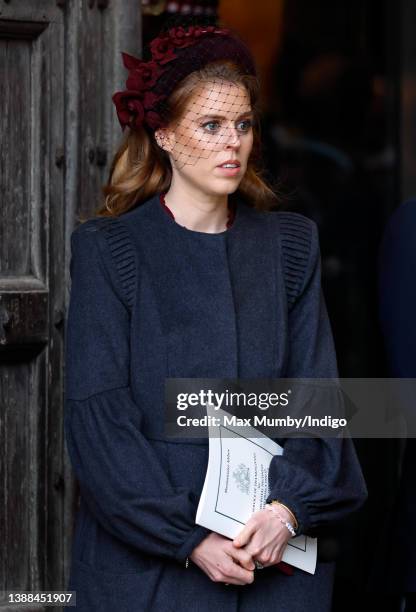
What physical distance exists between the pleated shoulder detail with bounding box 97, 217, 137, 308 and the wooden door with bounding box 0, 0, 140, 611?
43 cm

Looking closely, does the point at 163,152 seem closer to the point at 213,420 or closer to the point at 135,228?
the point at 135,228

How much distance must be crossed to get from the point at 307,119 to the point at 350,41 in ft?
1.56

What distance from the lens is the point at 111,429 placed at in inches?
99.1

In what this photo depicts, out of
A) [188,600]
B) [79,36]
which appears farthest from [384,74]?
[188,600]

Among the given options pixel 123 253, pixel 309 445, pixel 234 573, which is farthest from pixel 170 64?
pixel 234 573

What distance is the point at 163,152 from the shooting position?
2.82 metres

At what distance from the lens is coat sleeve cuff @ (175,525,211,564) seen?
2.46 metres

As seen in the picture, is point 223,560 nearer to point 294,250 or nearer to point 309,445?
point 309,445

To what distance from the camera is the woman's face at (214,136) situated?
2.62 metres

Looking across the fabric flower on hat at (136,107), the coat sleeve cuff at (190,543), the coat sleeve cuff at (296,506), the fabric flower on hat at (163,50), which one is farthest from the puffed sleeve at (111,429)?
the fabric flower on hat at (163,50)

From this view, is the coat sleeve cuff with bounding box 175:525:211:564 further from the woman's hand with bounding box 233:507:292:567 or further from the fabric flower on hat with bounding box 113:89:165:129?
the fabric flower on hat with bounding box 113:89:165:129

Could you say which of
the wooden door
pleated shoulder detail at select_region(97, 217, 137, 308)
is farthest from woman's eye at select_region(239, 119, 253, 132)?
→ the wooden door

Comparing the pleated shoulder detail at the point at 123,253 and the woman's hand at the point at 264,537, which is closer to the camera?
the woman's hand at the point at 264,537
